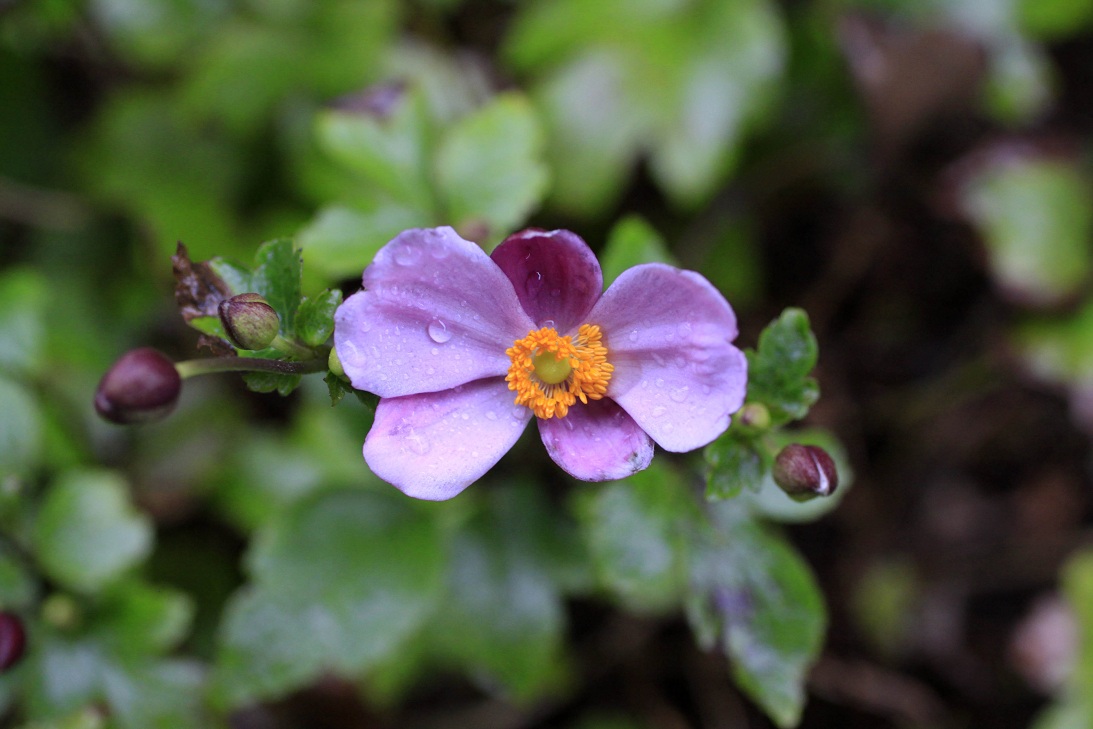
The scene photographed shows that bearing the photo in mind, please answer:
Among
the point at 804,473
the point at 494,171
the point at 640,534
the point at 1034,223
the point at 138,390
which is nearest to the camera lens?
the point at 138,390

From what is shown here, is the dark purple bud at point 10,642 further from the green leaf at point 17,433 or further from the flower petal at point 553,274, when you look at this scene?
the flower petal at point 553,274

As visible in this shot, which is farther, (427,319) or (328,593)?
(328,593)

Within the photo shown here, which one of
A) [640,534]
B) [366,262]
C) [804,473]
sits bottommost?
[804,473]

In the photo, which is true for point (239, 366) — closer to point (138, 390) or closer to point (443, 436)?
point (138, 390)

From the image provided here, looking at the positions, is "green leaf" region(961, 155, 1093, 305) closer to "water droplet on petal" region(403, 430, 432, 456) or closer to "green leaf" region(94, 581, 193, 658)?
"water droplet on petal" region(403, 430, 432, 456)

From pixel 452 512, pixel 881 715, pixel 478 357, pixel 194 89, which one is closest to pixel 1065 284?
pixel 881 715

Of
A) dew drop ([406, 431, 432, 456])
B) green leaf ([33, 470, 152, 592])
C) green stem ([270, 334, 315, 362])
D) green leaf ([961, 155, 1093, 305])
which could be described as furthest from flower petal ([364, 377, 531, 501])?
green leaf ([961, 155, 1093, 305])

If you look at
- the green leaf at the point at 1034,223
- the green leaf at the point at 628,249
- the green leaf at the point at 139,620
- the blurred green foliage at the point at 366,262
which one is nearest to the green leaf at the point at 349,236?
the blurred green foliage at the point at 366,262

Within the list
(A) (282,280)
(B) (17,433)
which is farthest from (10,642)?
(A) (282,280)
